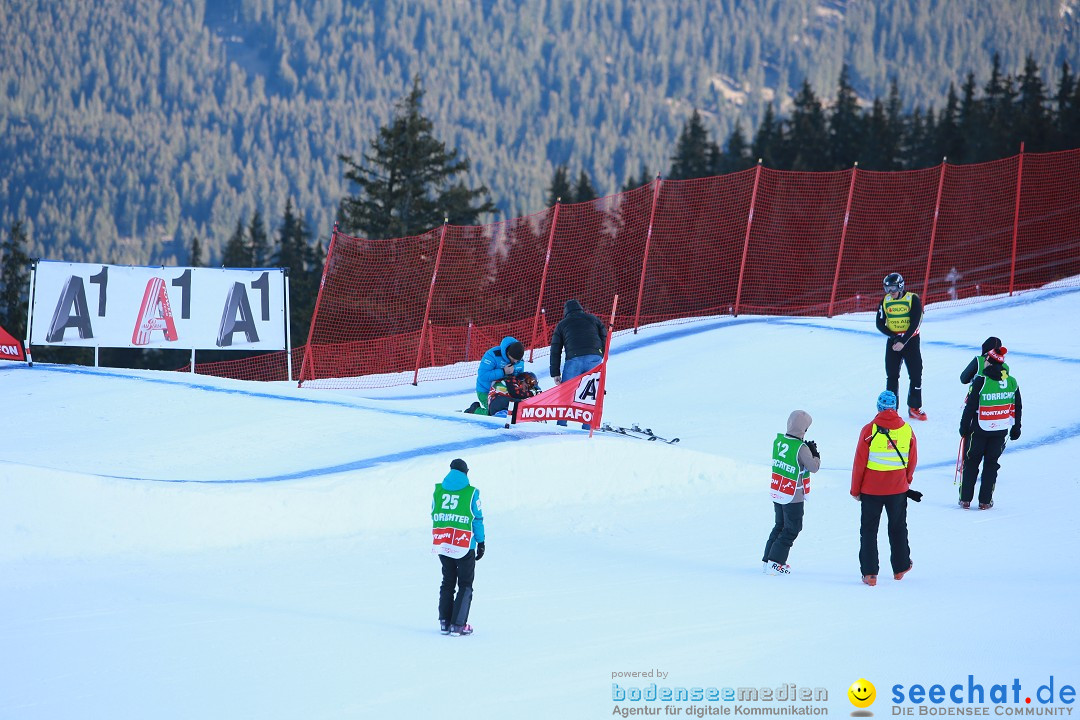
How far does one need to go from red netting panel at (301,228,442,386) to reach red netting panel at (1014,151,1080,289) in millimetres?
11111

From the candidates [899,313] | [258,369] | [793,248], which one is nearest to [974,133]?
[793,248]

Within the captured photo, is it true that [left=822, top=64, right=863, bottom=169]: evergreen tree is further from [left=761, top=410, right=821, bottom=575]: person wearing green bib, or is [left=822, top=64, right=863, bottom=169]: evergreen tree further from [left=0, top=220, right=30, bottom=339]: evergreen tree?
[left=761, top=410, right=821, bottom=575]: person wearing green bib

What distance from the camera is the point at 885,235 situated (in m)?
27.2

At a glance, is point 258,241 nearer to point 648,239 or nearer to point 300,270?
point 300,270

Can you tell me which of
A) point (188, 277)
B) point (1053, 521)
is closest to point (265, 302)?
point (188, 277)

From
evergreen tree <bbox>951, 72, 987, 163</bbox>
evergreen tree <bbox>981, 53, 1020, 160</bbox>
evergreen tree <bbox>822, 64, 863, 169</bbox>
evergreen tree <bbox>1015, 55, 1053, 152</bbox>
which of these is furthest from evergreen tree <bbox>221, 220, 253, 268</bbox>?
evergreen tree <bbox>1015, 55, 1053, 152</bbox>

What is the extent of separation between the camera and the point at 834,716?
5.96m

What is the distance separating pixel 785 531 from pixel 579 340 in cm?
464

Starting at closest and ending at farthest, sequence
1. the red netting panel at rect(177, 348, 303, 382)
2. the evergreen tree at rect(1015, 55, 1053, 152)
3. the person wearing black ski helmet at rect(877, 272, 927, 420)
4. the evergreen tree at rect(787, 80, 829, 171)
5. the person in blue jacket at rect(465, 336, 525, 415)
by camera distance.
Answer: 1. the person in blue jacket at rect(465, 336, 525, 415)
2. the person wearing black ski helmet at rect(877, 272, 927, 420)
3. the red netting panel at rect(177, 348, 303, 382)
4. the evergreen tree at rect(1015, 55, 1053, 152)
5. the evergreen tree at rect(787, 80, 829, 171)

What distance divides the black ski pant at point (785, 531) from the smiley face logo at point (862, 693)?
2.63m

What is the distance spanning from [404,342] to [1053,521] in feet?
51.0

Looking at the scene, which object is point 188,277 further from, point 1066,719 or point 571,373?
point 1066,719

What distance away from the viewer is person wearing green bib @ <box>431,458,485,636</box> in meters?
7.65

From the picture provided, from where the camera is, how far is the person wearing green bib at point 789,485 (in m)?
8.88
